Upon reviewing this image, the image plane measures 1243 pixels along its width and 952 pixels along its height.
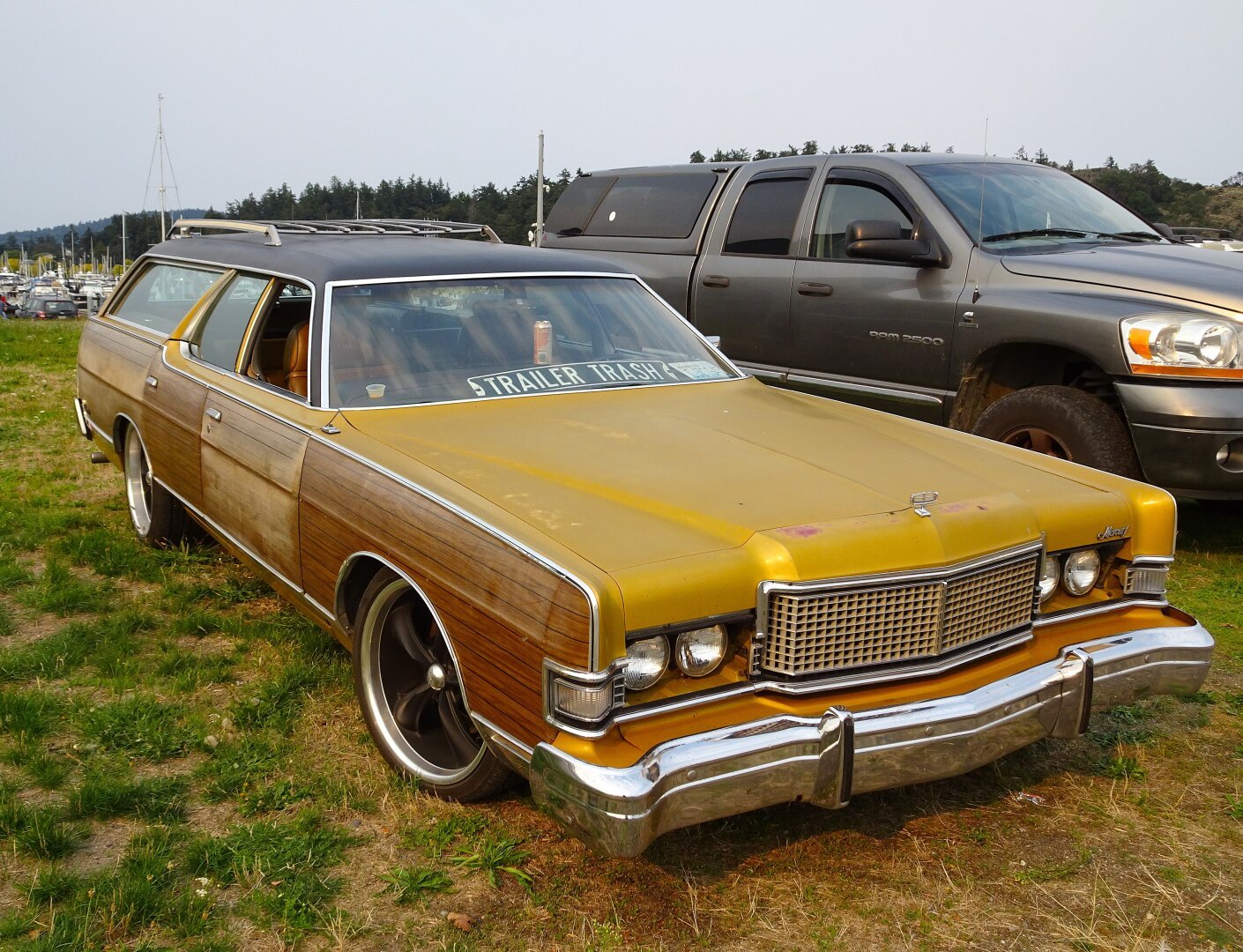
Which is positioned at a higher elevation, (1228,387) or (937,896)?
(1228,387)

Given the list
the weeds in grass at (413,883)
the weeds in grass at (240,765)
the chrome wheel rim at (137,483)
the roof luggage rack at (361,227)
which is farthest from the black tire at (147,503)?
the weeds in grass at (413,883)

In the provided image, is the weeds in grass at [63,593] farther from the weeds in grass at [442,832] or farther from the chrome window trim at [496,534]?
the weeds in grass at [442,832]

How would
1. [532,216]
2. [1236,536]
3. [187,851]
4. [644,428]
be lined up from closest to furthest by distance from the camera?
1. [187,851]
2. [644,428]
3. [1236,536]
4. [532,216]

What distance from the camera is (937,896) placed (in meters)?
2.80

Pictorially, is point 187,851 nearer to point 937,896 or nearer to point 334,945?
point 334,945

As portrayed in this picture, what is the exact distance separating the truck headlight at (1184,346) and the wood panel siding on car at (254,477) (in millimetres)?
3518

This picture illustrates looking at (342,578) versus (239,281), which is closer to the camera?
(342,578)

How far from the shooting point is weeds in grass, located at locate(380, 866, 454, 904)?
2.77 metres

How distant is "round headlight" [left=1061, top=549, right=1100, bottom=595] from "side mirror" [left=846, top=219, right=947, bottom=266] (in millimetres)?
2803

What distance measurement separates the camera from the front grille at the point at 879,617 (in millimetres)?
2629

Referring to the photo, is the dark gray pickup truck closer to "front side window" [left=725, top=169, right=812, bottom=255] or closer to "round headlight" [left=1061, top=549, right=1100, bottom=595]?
"front side window" [left=725, top=169, right=812, bottom=255]

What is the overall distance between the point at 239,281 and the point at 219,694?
1.73 m

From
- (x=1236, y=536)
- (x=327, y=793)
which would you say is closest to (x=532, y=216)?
(x=1236, y=536)

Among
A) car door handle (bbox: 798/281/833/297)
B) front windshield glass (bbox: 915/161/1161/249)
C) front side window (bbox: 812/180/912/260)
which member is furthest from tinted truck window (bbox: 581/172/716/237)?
front windshield glass (bbox: 915/161/1161/249)
